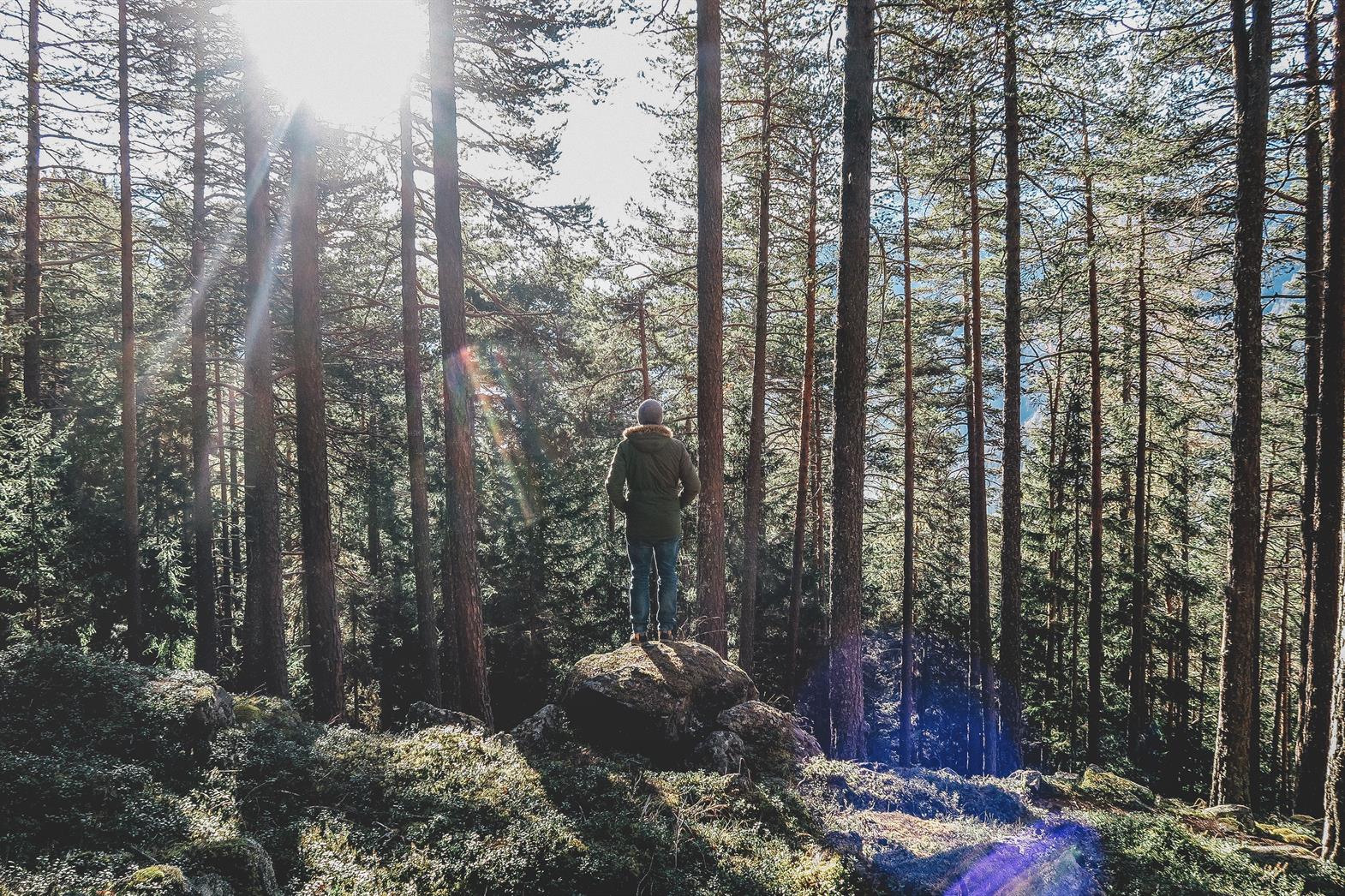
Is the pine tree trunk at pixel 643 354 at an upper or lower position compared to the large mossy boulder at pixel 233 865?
upper

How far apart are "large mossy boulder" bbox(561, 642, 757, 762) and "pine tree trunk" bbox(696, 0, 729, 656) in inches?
90.8

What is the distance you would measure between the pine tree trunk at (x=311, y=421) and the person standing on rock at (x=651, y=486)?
5583 mm

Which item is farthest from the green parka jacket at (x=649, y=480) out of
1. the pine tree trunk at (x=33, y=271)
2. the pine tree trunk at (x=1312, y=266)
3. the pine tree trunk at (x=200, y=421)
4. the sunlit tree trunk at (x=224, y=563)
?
the pine tree trunk at (x=33, y=271)

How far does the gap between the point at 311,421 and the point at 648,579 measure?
6246mm

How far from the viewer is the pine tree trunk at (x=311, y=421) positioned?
31.3ft

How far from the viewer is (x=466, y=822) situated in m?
3.98

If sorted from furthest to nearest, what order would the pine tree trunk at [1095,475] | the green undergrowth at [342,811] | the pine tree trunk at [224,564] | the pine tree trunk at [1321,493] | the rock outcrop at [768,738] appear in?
the pine tree trunk at [224,564] → the pine tree trunk at [1095,475] → the pine tree trunk at [1321,493] → the rock outcrop at [768,738] → the green undergrowth at [342,811]

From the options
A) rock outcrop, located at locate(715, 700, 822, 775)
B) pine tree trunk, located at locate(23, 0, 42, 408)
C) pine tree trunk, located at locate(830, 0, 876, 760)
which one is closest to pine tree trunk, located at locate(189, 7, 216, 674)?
pine tree trunk, located at locate(23, 0, 42, 408)

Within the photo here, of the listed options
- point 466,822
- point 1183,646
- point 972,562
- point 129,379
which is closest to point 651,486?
point 466,822

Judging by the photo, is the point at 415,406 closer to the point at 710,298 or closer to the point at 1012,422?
the point at 710,298

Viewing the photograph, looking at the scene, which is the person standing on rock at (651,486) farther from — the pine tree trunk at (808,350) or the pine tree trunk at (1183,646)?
the pine tree trunk at (1183,646)

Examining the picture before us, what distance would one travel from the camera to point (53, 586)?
13.4m

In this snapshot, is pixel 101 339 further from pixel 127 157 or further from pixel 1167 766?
pixel 1167 766

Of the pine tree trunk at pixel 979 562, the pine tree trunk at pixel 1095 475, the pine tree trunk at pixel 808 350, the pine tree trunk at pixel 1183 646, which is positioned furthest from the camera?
the pine tree trunk at pixel 1183 646
